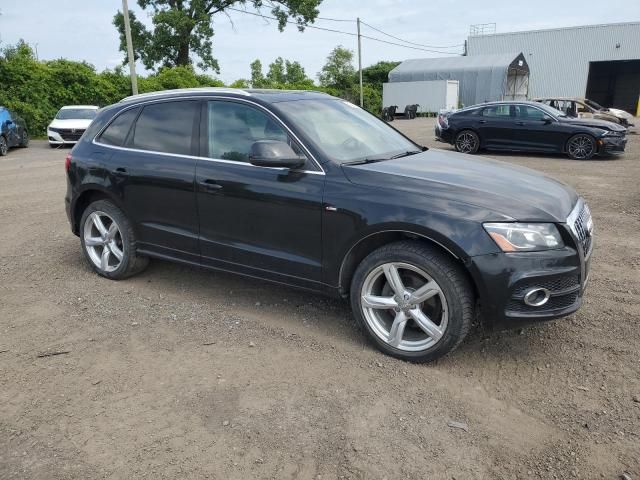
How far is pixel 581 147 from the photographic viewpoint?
13523 millimetres

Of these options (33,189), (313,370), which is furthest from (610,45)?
(313,370)

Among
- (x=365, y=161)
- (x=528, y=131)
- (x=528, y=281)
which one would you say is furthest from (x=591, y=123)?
(x=528, y=281)

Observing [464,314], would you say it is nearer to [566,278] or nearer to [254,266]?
[566,278]

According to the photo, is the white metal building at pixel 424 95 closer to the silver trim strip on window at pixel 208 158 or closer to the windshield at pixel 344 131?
the windshield at pixel 344 131

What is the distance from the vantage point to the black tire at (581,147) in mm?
13404

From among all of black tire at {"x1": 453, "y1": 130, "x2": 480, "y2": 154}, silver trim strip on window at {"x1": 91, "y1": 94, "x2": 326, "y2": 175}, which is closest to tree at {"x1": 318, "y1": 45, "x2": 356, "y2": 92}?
black tire at {"x1": 453, "y1": 130, "x2": 480, "y2": 154}

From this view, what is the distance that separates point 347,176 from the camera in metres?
3.61

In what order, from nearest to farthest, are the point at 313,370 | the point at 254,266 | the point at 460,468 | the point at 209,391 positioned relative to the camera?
the point at 460,468 < the point at 209,391 < the point at 313,370 < the point at 254,266

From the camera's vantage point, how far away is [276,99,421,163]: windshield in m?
3.90

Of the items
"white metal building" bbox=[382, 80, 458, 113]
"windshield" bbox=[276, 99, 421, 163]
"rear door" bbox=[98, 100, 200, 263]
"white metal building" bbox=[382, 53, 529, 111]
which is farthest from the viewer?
"white metal building" bbox=[382, 53, 529, 111]

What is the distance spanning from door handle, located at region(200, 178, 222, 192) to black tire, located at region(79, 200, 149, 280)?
104cm

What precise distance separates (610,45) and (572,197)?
158 ft

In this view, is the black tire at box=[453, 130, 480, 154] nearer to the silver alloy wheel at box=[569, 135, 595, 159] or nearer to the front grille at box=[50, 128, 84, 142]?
the silver alloy wheel at box=[569, 135, 595, 159]

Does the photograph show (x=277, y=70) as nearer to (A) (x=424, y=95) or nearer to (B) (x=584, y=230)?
(A) (x=424, y=95)
